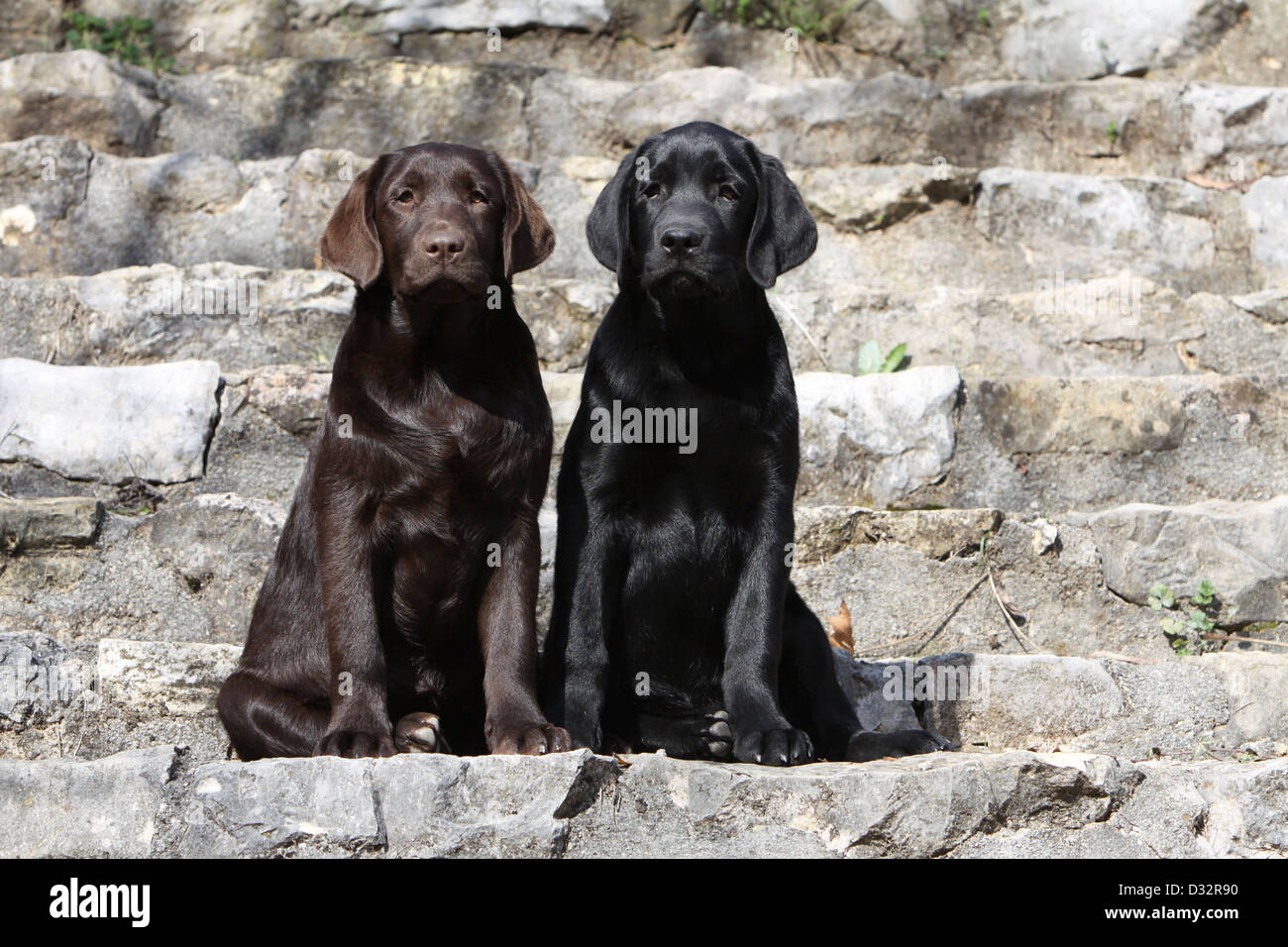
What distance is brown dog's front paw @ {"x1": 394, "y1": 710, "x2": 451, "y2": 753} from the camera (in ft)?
11.4

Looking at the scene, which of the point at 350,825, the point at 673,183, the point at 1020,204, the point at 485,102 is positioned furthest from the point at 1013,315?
A: the point at 350,825

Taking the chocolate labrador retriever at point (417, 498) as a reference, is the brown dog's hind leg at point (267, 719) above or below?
below

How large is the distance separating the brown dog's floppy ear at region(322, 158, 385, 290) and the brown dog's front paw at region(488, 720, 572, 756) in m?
1.27

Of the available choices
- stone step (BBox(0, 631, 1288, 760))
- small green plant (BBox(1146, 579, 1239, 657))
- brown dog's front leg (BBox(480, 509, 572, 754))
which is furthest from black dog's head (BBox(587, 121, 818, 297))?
small green plant (BBox(1146, 579, 1239, 657))

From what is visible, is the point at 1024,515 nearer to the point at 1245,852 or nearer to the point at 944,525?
the point at 944,525

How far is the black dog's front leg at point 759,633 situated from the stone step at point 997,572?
93 cm

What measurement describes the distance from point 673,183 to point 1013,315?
224 cm

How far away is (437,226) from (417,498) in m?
0.71

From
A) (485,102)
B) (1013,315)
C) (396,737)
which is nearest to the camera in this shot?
(396,737)

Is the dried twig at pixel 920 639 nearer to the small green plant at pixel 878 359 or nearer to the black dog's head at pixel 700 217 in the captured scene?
the small green plant at pixel 878 359

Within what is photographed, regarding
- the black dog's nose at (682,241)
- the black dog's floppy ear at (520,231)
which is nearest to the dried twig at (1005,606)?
the black dog's nose at (682,241)

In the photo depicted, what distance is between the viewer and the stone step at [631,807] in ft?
9.37

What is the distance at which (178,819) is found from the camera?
288 centimetres

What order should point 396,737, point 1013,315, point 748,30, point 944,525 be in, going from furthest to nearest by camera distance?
point 748,30
point 1013,315
point 944,525
point 396,737
